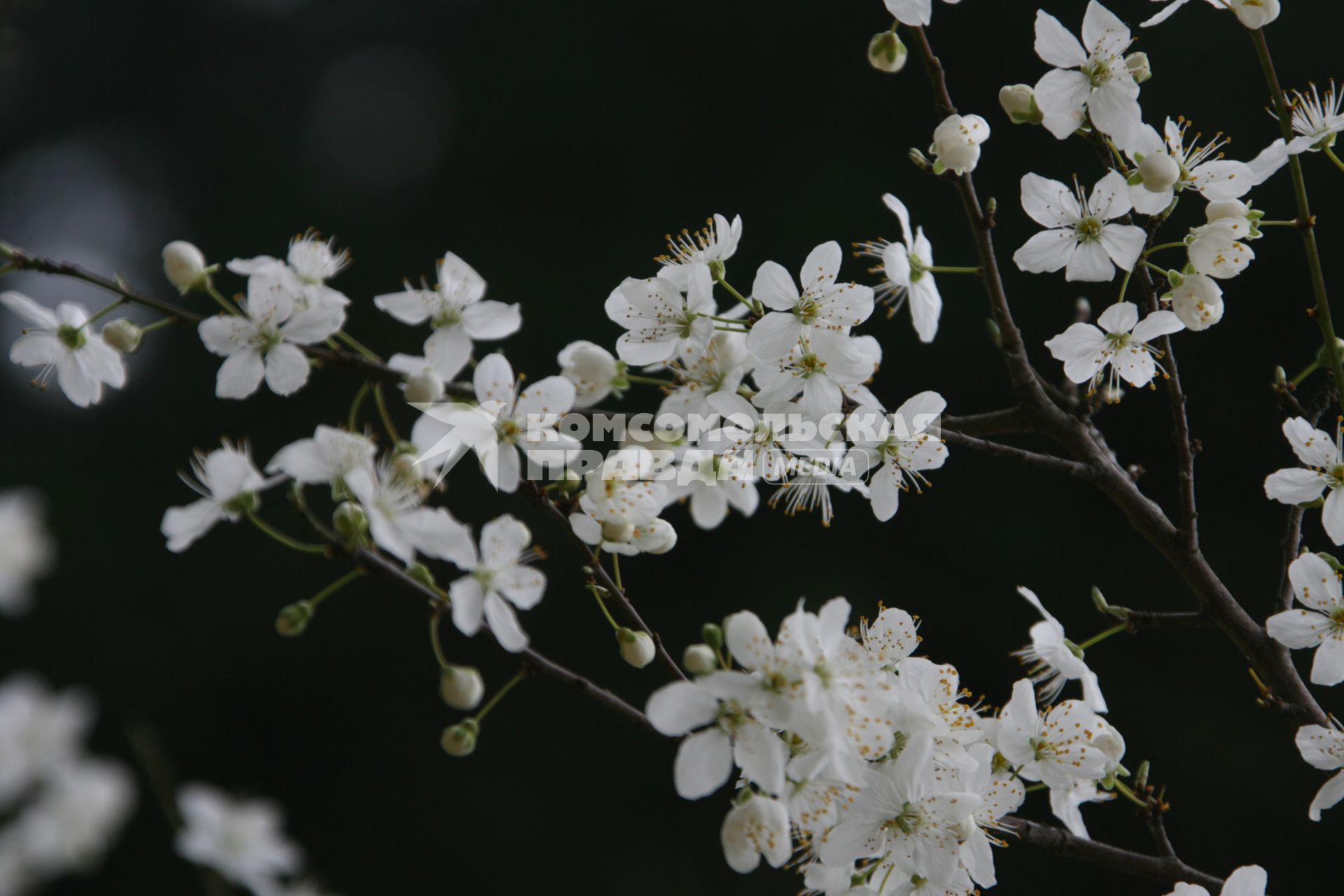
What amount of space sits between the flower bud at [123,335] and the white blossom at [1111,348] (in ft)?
2.14

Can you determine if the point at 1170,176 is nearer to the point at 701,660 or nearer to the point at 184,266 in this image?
the point at 701,660

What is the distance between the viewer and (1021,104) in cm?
73

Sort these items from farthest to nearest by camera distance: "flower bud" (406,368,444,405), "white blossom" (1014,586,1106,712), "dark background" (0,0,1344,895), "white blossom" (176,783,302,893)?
"dark background" (0,0,1344,895)
"white blossom" (176,783,302,893)
"white blossom" (1014,586,1106,712)
"flower bud" (406,368,444,405)

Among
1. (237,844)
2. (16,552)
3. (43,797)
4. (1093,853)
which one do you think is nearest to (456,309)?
(1093,853)

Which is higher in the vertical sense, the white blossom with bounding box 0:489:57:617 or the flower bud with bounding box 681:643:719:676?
the flower bud with bounding box 681:643:719:676

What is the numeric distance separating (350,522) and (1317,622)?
24.4 inches

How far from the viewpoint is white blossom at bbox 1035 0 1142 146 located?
2.34ft

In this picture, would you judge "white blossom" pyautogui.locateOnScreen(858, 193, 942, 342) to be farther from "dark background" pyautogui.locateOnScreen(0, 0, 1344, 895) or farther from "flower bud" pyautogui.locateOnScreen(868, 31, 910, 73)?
"dark background" pyautogui.locateOnScreen(0, 0, 1344, 895)

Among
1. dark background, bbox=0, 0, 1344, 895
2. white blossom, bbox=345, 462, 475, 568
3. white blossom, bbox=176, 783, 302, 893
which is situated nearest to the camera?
white blossom, bbox=345, 462, 475, 568

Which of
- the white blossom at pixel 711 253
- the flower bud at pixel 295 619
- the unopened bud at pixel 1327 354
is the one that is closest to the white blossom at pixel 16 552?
the flower bud at pixel 295 619

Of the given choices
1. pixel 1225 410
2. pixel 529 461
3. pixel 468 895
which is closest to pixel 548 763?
pixel 468 895

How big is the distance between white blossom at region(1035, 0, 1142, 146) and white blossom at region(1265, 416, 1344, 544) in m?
0.24

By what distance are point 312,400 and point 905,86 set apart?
235 centimetres

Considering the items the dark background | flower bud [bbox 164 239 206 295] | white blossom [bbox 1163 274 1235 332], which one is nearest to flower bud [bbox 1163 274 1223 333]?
white blossom [bbox 1163 274 1235 332]
